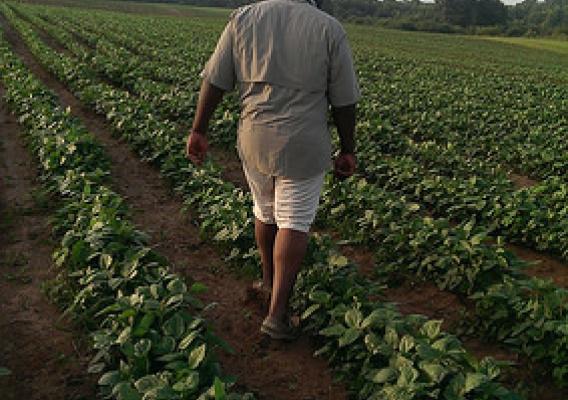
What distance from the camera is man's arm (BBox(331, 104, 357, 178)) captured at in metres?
3.56

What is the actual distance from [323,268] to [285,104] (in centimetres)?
132

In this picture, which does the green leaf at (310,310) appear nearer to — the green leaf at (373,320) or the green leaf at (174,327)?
the green leaf at (373,320)

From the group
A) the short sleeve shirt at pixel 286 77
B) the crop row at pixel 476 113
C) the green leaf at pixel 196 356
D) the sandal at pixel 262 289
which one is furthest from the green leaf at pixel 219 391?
the crop row at pixel 476 113

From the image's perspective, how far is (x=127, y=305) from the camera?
3406 millimetres

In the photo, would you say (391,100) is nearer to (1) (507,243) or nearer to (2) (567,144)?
(2) (567,144)

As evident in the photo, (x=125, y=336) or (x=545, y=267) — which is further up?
(x=125, y=336)

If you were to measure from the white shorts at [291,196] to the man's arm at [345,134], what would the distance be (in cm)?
18

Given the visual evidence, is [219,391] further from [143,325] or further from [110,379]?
[143,325]

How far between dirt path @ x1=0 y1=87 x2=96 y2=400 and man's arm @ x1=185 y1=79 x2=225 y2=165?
1.39 metres

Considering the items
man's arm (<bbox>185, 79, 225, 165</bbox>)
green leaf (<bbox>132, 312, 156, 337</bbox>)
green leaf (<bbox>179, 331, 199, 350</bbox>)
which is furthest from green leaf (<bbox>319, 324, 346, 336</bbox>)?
man's arm (<bbox>185, 79, 225, 165</bbox>)

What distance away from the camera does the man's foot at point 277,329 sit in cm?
377

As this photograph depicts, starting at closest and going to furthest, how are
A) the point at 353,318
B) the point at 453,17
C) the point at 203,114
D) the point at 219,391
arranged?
1. the point at 219,391
2. the point at 353,318
3. the point at 203,114
4. the point at 453,17

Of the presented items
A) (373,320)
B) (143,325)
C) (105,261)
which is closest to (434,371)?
(373,320)

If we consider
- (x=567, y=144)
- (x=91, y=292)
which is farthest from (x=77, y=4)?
(x=91, y=292)
